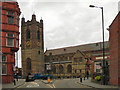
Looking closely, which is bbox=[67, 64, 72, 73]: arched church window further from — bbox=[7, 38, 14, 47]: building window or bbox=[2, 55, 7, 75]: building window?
bbox=[2, 55, 7, 75]: building window

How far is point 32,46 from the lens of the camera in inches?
3757

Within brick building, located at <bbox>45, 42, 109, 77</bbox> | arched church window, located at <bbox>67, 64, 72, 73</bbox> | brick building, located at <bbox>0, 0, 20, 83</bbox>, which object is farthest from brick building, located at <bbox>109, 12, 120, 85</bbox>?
arched church window, located at <bbox>67, 64, 72, 73</bbox>

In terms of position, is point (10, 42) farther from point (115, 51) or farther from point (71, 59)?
point (71, 59)

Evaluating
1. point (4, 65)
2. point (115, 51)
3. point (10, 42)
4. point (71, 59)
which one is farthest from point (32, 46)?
point (115, 51)

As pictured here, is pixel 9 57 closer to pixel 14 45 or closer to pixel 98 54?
pixel 14 45

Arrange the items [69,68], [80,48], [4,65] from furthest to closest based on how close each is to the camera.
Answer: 1. [80,48]
2. [69,68]
3. [4,65]

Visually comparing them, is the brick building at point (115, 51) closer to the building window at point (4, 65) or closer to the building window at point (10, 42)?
the building window at point (10, 42)

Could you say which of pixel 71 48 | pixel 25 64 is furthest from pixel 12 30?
pixel 71 48

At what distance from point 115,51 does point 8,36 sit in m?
18.3

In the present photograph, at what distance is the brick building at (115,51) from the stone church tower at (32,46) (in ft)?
222

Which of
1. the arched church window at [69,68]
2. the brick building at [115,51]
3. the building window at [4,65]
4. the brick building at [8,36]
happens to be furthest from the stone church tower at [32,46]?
the brick building at [115,51]

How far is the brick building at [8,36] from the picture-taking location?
34.1 m

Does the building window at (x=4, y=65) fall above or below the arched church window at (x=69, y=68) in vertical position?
above

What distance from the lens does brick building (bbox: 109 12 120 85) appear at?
83.2ft
